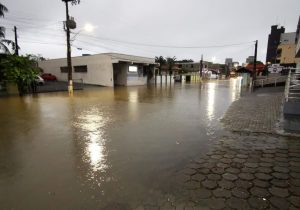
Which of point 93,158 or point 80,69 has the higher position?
point 80,69

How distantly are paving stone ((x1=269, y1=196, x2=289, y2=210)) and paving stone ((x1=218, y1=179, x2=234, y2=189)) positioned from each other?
62cm

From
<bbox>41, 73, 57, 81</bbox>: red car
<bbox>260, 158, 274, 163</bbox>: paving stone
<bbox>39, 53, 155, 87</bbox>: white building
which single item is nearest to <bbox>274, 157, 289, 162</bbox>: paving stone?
<bbox>260, 158, 274, 163</bbox>: paving stone

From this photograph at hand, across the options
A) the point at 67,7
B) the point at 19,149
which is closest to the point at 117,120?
the point at 19,149

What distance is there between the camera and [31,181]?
387 cm

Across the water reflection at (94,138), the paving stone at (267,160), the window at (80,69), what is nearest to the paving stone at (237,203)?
the paving stone at (267,160)

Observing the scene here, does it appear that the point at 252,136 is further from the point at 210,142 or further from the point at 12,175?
the point at 12,175

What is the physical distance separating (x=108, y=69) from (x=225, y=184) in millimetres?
28025

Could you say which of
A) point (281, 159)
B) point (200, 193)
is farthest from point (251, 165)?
point (200, 193)

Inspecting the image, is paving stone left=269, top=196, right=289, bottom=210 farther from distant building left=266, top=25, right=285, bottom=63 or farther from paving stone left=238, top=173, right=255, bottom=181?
distant building left=266, top=25, right=285, bottom=63

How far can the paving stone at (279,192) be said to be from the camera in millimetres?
3428

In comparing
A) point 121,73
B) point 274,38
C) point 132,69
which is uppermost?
point 274,38

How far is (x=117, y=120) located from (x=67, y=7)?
15.3 meters

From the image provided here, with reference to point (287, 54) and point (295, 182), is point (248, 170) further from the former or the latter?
point (287, 54)

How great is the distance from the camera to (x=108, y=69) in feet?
98.8
